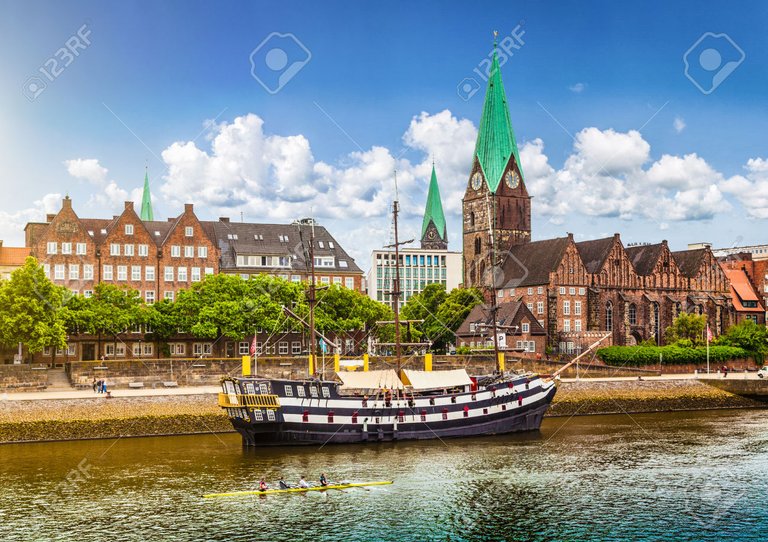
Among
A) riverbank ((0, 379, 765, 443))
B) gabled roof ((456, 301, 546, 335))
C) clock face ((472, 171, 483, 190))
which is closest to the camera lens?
riverbank ((0, 379, 765, 443))

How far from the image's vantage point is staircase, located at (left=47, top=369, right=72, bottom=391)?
75.2m

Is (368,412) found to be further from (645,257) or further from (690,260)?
(690,260)

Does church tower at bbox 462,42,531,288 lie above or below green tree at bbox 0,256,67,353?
above

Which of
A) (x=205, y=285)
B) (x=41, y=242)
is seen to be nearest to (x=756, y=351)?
(x=205, y=285)

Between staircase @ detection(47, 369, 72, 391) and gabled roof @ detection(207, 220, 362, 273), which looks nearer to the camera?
staircase @ detection(47, 369, 72, 391)

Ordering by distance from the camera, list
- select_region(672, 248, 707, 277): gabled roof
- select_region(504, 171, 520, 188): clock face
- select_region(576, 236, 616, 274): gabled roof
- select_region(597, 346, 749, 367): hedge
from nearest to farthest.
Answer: select_region(597, 346, 749, 367): hedge < select_region(576, 236, 616, 274): gabled roof < select_region(672, 248, 707, 277): gabled roof < select_region(504, 171, 520, 188): clock face

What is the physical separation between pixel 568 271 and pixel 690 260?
2303 cm

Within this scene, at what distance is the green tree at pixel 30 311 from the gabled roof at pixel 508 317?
4881cm

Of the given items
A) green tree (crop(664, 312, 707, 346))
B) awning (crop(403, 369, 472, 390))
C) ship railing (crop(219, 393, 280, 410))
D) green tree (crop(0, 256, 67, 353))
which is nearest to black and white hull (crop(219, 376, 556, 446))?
ship railing (crop(219, 393, 280, 410))

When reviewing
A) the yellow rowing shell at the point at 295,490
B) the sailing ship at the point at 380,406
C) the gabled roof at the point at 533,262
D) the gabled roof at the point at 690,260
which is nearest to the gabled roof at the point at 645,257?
the gabled roof at the point at 690,260

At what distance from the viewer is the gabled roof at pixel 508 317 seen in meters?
111

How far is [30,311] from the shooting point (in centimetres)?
7825

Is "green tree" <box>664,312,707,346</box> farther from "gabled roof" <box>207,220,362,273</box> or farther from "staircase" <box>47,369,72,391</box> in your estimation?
"staircase" <box>47,369,72,391</box>

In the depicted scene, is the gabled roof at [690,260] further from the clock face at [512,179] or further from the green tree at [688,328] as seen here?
the clock face at [512,179]
